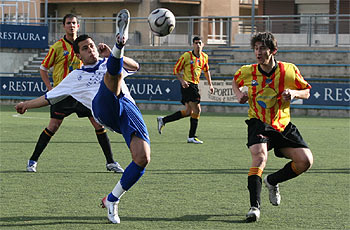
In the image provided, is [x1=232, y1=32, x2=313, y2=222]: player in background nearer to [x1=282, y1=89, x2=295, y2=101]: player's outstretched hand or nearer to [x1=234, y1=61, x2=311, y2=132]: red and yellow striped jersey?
[x1=234, y1=61, x2=311, y2=132]: red and yellow striped jersey

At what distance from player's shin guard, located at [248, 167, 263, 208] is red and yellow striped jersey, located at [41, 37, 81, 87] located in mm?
4119

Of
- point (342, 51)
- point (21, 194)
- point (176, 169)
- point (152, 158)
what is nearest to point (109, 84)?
point (21, 194)

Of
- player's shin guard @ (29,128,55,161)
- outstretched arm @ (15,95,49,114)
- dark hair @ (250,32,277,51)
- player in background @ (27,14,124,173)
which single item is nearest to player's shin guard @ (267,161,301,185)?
dark hair @ (250,32,277,51)

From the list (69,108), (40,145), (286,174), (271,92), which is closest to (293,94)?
(271,92)

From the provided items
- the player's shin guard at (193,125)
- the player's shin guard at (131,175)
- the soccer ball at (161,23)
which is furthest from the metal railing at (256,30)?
the player's shin guard at (131,175)

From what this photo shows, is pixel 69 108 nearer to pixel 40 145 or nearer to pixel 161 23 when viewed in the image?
pixel 40 145

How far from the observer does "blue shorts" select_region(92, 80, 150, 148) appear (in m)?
6.07

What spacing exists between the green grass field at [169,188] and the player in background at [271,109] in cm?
49

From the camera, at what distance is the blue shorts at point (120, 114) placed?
6074 millimetres

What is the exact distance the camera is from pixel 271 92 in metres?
6.61

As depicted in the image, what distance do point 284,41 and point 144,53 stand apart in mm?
5452

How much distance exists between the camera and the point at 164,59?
2670 centimetres

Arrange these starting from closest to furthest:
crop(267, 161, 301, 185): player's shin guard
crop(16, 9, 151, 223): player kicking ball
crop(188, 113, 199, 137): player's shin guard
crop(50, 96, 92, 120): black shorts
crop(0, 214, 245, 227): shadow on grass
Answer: crop(16, 9, 151, 223): player kicking ball, crop(0, 214, 245, 227): shadow on grass, crop(267, 161, 301, 185): player's shin guard, crop(50, 96, 92, 120): black shorts, crop(188, 113, 199, 137): player's shin guard

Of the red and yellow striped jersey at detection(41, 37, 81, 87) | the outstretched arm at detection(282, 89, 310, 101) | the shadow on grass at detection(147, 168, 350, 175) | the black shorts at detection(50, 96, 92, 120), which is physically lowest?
the shadow on grass at detection(147, 168, 350, 175)
